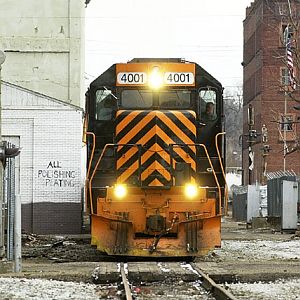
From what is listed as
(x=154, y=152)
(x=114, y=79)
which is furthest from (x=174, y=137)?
(x=114, y=79)

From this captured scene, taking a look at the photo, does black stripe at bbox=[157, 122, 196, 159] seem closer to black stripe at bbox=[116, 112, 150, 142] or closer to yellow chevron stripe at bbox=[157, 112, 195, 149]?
yellow chevron stripe at bbox=[157, 112, 195, 149]

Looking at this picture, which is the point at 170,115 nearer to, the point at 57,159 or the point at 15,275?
the point at 15,275

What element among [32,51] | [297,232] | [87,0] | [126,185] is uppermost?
[87,0]

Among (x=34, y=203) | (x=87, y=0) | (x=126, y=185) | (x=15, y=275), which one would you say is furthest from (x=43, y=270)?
(x=87, y=0)

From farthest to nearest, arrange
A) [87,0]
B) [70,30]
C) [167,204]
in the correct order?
[87,0]
[70,30]
[167,204]

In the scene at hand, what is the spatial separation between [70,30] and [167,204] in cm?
2052

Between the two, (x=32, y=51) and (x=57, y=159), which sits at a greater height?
(x=32, y=51)

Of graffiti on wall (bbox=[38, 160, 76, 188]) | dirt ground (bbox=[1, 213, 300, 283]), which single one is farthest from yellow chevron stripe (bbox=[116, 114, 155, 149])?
graffiti on wall (bbox=[38, 160, 76, 188])

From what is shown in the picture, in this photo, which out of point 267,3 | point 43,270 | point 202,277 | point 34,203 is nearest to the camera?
point 202,277

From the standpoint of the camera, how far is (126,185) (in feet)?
48.3

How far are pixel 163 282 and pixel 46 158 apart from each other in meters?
13.1

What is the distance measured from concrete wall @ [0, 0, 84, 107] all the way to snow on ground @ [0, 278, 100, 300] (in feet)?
74.4

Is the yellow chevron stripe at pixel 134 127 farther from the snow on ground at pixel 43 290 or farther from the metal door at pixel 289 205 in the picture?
the metal door at pixel 289 205

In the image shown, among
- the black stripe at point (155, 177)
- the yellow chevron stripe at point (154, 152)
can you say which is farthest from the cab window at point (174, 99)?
the black stripe at point (155, 177)
